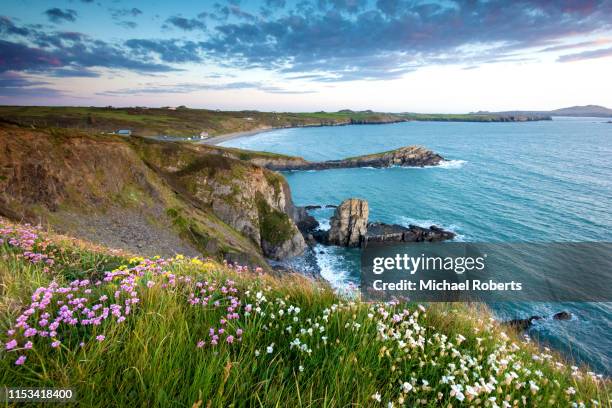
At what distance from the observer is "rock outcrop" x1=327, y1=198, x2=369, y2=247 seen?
60.3 metres

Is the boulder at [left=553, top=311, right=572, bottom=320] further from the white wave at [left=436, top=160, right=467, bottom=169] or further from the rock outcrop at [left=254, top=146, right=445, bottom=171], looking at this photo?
the rock outcrop at [left=254, top=146, right=445, bottom=171]

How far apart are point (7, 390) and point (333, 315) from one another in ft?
11.6

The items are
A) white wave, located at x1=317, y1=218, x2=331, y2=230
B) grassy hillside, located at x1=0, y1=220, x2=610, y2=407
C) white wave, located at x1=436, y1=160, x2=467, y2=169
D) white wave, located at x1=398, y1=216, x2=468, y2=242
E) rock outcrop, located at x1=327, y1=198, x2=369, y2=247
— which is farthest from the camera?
white wave, located at x1=436, y1=160, x2=467, y2=169

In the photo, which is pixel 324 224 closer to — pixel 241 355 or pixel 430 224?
pixel 430 224

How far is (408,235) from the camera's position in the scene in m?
60.1

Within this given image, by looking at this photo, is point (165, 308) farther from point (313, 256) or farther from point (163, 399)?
point (313, 256)

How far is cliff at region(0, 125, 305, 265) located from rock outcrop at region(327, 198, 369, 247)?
7925 millimetres

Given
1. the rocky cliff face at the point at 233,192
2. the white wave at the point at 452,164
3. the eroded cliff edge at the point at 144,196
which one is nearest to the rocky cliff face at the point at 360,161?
the white wave at the point at 452,164

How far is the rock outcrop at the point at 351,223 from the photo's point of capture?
60281 millimetres

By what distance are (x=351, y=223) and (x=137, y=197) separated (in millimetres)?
35591

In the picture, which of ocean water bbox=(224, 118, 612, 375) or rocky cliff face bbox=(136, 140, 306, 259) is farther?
rocky cliff face bbox=(136, 140, 306, 259)

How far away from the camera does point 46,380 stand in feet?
9.78

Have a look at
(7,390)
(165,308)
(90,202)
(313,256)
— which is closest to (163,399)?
(7,390)

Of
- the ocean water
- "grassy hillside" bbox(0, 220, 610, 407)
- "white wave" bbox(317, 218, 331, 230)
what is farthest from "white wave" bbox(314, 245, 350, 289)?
"grassy hillside" bbox(0, 220, 610, 407)
